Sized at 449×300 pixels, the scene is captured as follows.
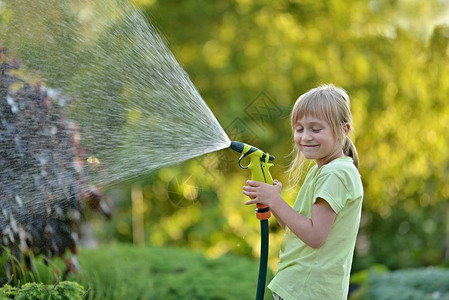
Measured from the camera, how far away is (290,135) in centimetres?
691

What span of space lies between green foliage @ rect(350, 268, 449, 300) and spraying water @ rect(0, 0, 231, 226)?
2.23 meters

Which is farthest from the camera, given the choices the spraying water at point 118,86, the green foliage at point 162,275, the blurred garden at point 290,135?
the blurred garden at point 290,135

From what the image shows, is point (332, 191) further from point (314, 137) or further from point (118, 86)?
point (118, 86)

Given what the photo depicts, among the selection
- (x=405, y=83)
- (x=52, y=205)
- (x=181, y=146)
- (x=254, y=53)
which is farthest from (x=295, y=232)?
(x=405, y=83)

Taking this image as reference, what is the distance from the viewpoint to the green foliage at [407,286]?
173 inches

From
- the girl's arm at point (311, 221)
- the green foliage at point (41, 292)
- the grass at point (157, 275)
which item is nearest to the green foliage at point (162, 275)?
the grass at point (157, 275)

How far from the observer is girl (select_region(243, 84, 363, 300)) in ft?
6.86

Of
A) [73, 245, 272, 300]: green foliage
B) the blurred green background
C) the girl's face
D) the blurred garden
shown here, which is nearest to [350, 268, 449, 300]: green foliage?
the blurred garden

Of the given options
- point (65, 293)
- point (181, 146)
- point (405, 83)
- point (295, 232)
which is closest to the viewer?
point (295, 232)

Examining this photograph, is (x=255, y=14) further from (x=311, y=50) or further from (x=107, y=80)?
(x=107, y=80)

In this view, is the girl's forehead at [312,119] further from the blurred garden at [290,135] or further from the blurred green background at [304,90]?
the blurred green background at [304,90]

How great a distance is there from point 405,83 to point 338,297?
570 centimetres

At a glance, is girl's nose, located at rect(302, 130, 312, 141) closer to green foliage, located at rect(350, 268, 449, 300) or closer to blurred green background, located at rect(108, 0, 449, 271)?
green foliage, located at rect(350, 268, 449, 300)

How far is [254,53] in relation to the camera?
257 inches
